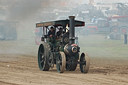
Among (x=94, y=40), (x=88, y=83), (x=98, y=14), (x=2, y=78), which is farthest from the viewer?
(x=98, y=14)

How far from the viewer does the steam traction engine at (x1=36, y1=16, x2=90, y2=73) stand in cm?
1277

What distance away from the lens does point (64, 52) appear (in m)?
13.0

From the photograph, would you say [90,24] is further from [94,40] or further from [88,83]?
[88,83]

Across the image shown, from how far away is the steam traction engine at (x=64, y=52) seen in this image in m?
12.8

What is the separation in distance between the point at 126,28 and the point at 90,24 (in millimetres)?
3677

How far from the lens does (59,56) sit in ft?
42.3

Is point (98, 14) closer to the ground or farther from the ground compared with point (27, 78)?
farther from the ground

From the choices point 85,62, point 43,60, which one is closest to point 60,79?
point 85,62

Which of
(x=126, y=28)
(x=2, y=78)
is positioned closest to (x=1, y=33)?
(x=126, y=28)

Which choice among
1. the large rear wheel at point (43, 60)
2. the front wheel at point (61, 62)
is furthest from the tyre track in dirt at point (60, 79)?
the large rear wheel at point (43, 60)

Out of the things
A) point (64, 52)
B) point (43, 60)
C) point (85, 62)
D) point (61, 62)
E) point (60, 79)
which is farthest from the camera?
point (43, 60)

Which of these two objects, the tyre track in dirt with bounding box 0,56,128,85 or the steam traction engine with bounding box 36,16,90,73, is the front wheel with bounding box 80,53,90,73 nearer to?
the steam traction engine with bounding box 36,16,90,73

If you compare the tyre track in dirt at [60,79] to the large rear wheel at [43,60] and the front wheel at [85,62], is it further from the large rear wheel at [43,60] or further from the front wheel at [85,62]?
the large rear wheel at [43,60]

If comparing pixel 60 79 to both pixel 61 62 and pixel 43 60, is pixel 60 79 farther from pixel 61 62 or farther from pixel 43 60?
pixel 43 60
